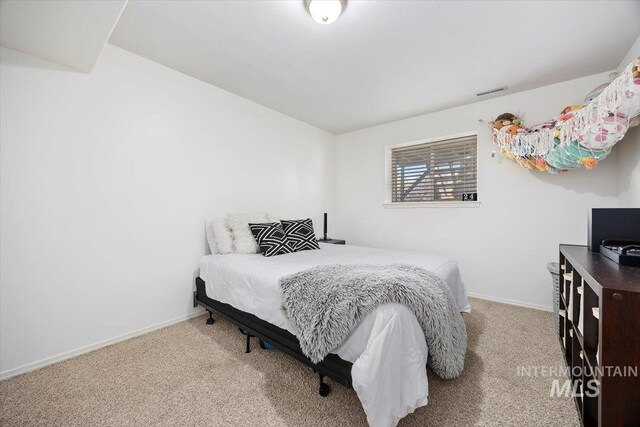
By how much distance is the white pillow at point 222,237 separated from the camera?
259cm

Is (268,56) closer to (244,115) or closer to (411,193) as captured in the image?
(244,115)

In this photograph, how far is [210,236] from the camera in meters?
2.73

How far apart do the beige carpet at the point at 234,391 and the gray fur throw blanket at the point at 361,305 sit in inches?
9.9

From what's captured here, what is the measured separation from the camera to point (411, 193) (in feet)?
12.5

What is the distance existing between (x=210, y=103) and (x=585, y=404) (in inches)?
143

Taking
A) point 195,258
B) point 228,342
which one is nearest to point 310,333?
point 228,342

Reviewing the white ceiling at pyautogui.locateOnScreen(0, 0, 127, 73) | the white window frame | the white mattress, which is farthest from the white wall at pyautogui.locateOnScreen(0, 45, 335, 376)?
the white window frame

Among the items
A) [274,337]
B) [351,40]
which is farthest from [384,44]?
[274,337]

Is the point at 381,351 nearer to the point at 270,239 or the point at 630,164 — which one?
the point at 270,239

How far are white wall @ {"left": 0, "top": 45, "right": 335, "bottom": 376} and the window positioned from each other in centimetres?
228

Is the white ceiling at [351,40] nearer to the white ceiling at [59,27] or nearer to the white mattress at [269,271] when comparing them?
the white ceiling at [59,27]

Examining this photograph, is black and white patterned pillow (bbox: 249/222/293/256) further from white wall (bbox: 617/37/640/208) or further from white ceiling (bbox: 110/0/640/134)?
white wall (bbox: 617/37/640/208)

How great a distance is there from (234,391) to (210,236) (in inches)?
61.6

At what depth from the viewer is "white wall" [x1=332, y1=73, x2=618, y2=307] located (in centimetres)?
264
